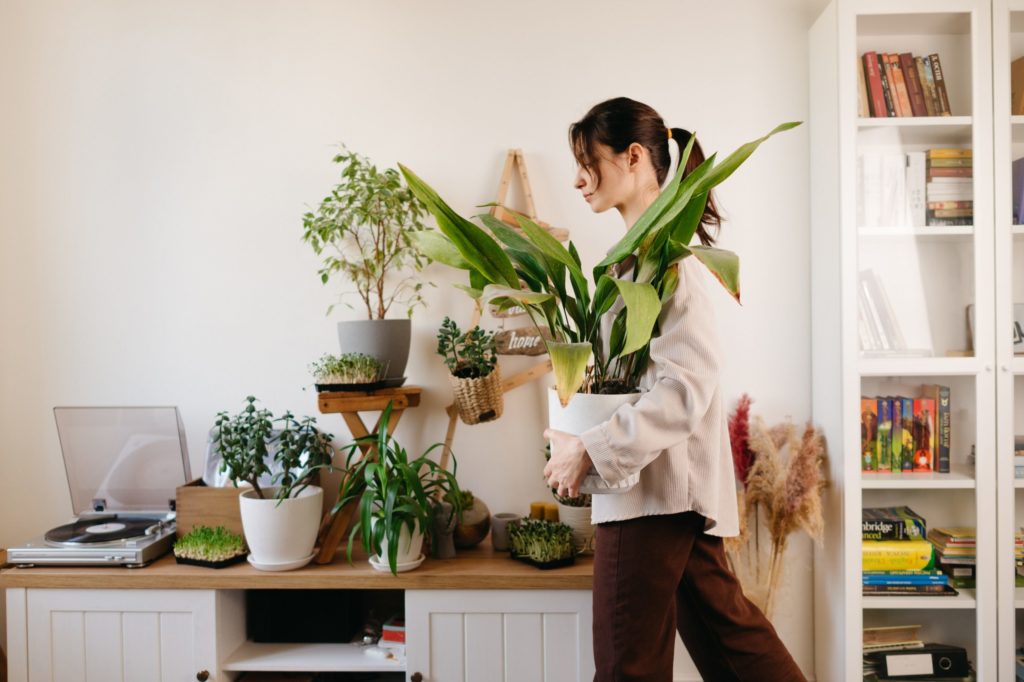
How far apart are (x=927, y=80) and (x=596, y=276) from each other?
4.65 ft

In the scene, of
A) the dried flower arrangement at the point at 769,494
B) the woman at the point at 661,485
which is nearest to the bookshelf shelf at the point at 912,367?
the dried flower arrangement at the point at 769,494

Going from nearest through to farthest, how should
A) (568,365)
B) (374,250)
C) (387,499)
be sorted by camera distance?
(568,365)
(387,499)
(374,250)

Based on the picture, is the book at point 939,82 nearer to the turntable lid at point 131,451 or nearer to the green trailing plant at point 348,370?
the green trailing plant at point 348,370

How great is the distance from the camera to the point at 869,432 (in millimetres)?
2088

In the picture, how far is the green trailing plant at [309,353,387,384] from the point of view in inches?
82.2

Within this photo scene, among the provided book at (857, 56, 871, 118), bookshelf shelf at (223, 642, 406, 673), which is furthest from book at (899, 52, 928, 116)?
bookshelf shelf at (223, 642, 406, 673)

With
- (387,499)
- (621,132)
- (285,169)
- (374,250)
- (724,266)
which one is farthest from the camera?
(285,169)

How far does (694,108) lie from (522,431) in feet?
3.99

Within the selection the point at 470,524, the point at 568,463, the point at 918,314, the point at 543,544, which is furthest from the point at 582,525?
the point at 918,314

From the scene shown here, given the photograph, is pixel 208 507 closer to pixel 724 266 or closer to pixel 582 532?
pixel 582 532

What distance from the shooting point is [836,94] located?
2.06 metres

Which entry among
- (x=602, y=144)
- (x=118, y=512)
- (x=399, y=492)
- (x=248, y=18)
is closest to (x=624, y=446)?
(x=602, y=144)

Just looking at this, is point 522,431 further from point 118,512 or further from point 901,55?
point 901,55

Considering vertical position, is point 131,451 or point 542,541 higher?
point 131,451
